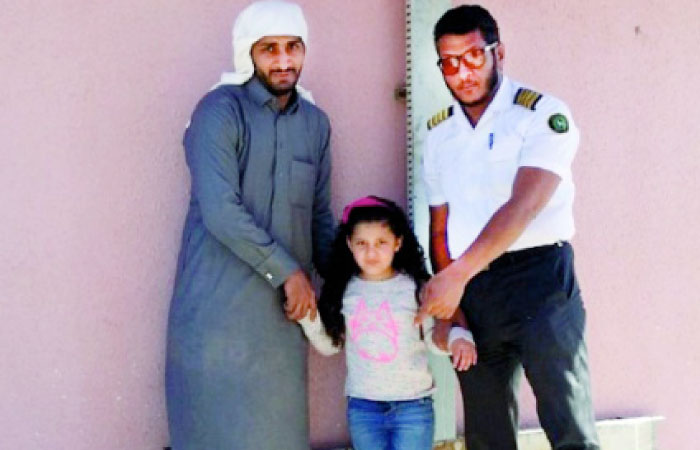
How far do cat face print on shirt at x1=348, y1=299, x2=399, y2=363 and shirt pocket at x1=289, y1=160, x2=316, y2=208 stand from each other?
1.28 feet

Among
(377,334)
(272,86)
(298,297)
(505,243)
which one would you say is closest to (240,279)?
(298,297)

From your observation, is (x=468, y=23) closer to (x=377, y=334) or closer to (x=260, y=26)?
(x=260, y=26)

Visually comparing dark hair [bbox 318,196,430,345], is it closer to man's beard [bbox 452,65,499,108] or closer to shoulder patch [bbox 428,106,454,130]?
shoulder patch [bbox 428,106,454,130]

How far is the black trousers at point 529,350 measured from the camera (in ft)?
8.64

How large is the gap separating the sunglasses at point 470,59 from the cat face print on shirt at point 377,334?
2.61 feet

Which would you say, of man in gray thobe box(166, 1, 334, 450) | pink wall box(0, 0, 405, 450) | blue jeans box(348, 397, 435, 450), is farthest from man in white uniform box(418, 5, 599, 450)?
pink wall box(0, 0, 405, 450)

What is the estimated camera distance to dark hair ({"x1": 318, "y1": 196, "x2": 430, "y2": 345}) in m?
3.12

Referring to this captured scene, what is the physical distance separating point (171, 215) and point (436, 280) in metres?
1.07

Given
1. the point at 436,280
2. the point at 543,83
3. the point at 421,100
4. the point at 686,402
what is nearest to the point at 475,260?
the point at 436,280

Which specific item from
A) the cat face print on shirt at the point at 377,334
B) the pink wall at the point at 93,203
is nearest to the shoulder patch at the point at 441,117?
the cat face print on shirt at the point at 377,334

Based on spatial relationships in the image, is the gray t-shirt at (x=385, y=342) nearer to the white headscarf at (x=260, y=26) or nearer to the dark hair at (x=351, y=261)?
the dark hair at (x=351, y=261)

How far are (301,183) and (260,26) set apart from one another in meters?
0.51

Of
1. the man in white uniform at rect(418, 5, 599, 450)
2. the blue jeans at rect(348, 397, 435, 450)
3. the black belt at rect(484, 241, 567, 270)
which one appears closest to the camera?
the man in white uniform at rect(418, 5, 599, 450)

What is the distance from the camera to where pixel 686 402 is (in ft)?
13.3
